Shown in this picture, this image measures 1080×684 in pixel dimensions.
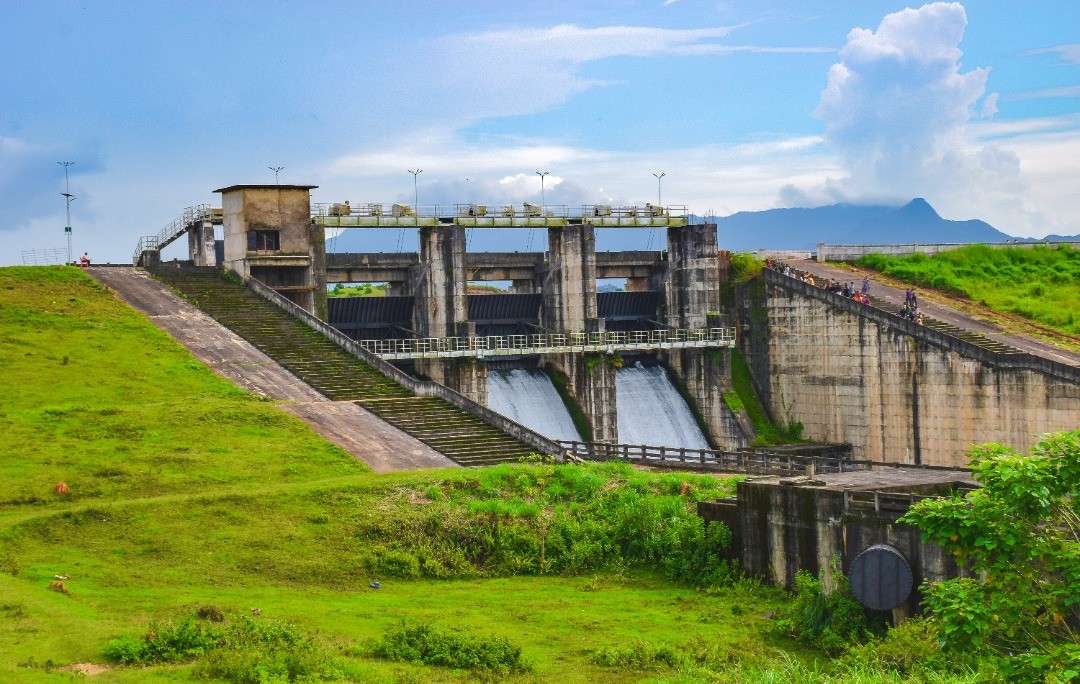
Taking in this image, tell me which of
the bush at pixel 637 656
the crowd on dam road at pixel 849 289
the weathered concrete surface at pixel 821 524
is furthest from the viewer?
the crowd on dam road at pixel 849 289

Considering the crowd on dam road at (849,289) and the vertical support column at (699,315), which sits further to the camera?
the vertical support column at (699,315)

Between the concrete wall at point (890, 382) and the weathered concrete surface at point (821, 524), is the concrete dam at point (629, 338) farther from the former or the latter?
the weathered concrete surface at point (821, 524)

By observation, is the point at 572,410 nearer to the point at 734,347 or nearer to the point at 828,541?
the point at 734,347

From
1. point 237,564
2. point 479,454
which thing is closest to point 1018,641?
point 237,564

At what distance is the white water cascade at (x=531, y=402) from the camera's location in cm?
6900

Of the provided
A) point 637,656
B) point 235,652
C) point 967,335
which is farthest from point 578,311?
point 235,652

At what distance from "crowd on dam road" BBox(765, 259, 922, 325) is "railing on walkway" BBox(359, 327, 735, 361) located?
4.82 meters

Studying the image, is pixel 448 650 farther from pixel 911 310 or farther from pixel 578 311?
pixel 911 310

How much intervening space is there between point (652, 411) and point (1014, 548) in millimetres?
49377

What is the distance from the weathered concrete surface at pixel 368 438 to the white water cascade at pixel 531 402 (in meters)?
16.6

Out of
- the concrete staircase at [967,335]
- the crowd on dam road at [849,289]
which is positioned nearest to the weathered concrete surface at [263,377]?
the concrete staircase at [967,335]

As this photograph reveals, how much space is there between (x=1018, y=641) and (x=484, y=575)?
17615 millimetres

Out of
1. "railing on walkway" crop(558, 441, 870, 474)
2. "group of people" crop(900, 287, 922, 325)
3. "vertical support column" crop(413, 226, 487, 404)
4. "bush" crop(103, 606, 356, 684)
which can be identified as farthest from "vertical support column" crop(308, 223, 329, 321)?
"bush" crop(103, 606, 356, 684)

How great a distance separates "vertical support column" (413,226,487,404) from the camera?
225 ft
